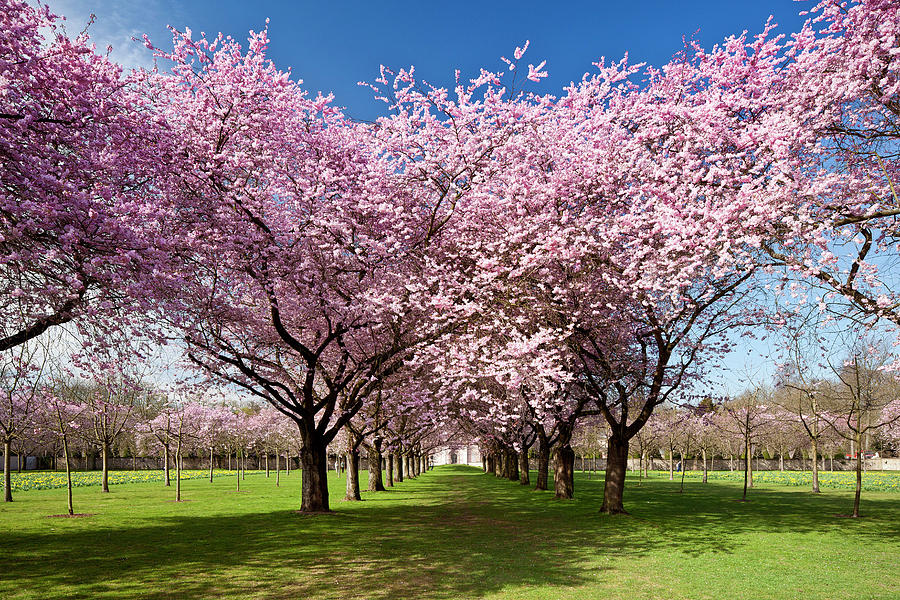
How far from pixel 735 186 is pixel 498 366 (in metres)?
6.97

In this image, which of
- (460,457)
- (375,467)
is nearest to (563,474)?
(375,467)

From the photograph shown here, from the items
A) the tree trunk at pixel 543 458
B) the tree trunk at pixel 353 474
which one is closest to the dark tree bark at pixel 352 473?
the tree trunk at pixel 353 474

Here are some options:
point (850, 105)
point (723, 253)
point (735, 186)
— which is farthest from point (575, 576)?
point (850, 105)

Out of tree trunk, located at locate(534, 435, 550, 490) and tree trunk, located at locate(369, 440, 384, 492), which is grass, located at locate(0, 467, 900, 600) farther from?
tree trunk, located at locate(369, 440, 384, 492)

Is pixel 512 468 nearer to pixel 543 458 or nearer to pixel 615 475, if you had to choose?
pixel 543 458

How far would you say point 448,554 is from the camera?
13.1 meters

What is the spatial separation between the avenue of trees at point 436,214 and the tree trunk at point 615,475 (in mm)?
105

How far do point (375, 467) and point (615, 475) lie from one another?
16.9m

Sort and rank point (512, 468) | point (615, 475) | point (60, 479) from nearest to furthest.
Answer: point (615, 475) < point (512, 468) < point (60, 479)

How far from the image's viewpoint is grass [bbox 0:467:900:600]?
32.1 ft

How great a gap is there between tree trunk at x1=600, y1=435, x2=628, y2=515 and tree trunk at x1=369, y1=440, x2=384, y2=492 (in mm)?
14259

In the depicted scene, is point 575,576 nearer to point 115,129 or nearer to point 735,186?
point 735,186

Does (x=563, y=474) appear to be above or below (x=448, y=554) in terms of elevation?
below

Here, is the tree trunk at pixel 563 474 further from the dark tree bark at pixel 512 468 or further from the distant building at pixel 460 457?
the distant building at pixel 460 457
